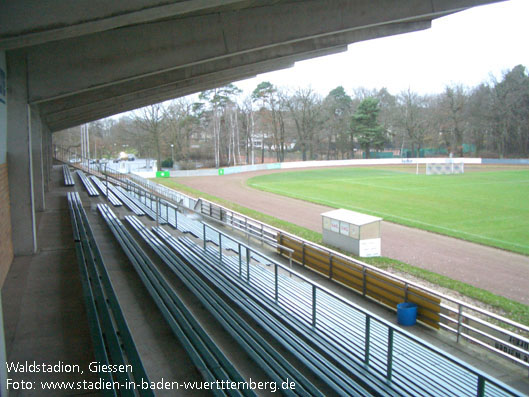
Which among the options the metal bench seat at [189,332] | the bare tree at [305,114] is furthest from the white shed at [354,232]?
the bare tree at [305,114]

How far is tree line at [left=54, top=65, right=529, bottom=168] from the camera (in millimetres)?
62062

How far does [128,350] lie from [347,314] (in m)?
3.45

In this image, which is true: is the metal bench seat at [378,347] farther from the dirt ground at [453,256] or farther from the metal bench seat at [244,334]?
the dirt ground at [453,256]

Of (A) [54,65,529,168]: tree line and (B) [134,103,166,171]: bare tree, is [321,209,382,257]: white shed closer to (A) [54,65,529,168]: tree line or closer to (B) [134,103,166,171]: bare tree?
(A) [54,65,529,168]: tree line

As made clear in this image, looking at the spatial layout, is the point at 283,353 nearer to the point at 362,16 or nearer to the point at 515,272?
the point at 362,16

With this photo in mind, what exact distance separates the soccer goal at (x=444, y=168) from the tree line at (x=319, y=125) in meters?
15.7

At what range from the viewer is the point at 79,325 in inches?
246

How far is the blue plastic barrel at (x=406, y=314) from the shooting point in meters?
9.69

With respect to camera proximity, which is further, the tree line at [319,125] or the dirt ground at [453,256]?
the tree line at [319,125]

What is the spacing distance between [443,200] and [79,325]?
29471mm

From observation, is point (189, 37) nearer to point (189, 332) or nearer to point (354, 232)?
point (189, 332)

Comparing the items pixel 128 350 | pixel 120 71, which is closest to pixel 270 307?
pixel 128 350

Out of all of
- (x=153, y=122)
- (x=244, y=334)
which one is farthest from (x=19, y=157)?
(x=153, y=122)

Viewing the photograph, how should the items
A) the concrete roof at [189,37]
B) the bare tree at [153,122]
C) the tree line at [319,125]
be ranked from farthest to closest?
the tree line at [319,125] → the bare tree at [153,122] → the concrete roof at [189,37]
